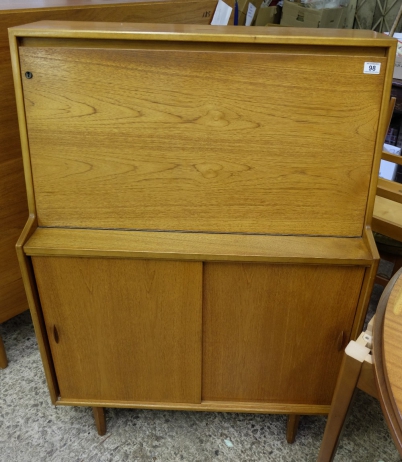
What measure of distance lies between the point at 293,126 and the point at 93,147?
475 millimetres

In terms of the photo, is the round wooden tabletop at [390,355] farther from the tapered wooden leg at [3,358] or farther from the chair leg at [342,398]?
the tapered wooden leg at [3,358]

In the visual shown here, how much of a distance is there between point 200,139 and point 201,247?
10.2 inches

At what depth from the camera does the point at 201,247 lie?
1091 millimetres

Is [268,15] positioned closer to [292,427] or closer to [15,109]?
[15,109]

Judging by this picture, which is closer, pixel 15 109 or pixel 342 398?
pixel 342 398

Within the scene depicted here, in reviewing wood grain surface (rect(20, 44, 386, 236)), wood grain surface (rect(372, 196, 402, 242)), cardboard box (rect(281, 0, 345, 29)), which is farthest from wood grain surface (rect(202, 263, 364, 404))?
cardboard box (rect(281, 0, 345, 29))

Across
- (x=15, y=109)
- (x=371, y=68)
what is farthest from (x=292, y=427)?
(x=15, y=109)

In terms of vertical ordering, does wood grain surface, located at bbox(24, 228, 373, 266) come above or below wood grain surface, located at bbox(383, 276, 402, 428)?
below

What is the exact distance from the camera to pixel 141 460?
1.43 meters

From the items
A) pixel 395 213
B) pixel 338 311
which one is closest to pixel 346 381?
pixel 338 311

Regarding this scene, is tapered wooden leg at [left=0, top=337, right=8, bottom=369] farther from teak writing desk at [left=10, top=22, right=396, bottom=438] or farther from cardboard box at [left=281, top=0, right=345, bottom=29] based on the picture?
cardboard box at [left=281, top=0, right=345, bottom=29]

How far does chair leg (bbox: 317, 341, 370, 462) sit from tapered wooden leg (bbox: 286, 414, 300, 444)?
419 mm

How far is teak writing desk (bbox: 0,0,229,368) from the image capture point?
136 centimetres

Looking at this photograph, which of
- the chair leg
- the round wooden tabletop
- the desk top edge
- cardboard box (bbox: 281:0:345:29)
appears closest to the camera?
the round wooden tabletop
